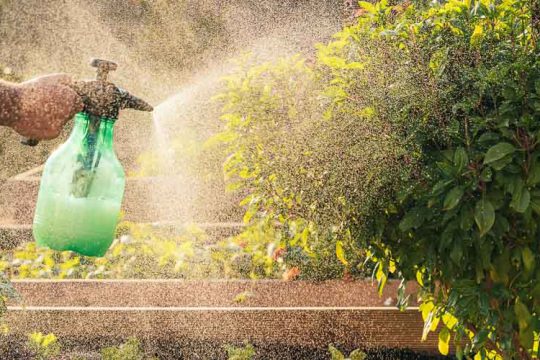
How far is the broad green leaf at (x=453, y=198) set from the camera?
6.15 feet

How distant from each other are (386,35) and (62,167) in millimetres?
1180

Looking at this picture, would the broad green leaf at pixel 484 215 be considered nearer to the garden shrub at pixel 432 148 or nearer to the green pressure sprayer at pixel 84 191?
the garden shrub at pixel 432 148

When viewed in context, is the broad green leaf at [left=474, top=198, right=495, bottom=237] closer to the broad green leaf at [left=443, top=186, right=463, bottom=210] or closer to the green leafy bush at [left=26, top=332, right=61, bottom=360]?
the broad green leaf at [left=443, top=186, right=463, bottom=210]

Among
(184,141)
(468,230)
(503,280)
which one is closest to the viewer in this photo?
(468,230)

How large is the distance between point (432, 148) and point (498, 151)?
0.28 meters

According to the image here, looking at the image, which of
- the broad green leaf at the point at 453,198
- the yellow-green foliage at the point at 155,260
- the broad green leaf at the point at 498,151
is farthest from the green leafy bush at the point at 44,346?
the broad green leaf at the point at 498,151

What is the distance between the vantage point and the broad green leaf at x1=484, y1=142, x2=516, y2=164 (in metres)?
1.86

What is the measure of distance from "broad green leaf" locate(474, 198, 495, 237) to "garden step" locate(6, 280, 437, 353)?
1.71m

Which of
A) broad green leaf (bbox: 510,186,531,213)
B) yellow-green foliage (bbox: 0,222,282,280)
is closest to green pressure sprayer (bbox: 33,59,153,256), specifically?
broad green leaf (bbox: 510,186,531,213)

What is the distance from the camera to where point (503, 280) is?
2.14 meters

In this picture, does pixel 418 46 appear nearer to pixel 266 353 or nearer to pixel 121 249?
pixel 266 353

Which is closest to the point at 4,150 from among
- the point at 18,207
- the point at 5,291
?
the point at 18,207

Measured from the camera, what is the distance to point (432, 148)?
6.97 feet

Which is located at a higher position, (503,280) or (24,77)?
(24,77)
